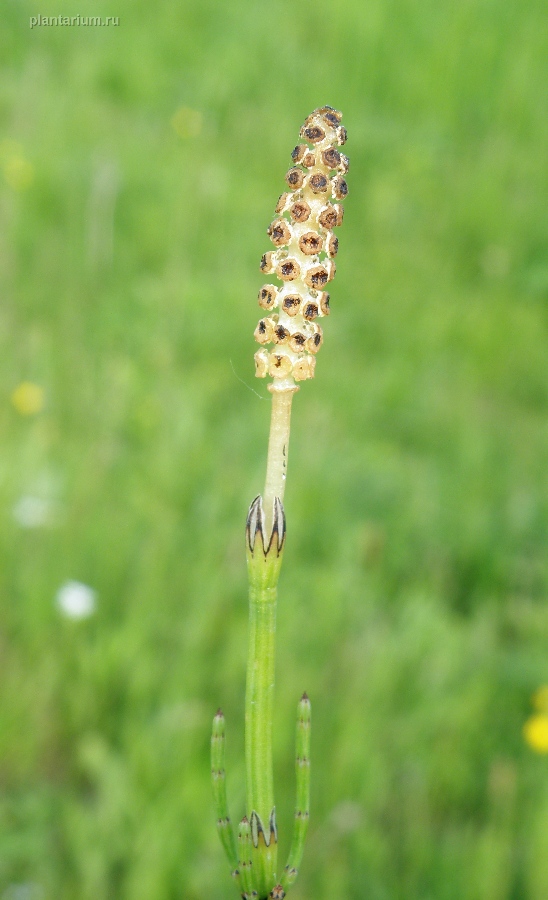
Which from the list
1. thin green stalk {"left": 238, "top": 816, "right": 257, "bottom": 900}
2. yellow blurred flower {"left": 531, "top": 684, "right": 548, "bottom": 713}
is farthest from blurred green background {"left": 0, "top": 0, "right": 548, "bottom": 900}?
thin green stalk {"left": 238, "top": 816, "right": 257, "bottom": 900}

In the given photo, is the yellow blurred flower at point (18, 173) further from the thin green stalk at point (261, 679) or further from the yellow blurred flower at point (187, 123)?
the thin green stalk at point (261, 679)

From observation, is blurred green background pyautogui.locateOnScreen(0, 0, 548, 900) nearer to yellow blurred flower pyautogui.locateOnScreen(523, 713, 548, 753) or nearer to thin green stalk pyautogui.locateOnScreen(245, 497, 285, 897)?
yellow blurred flower pyautogui.locateOnScreen(523, 713, 548, 753)

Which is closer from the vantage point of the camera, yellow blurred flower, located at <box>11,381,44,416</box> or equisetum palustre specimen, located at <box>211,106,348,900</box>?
equisetum palustre specimen, located at <box>211,106,348,900</box>

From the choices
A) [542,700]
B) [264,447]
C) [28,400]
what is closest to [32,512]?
[28,400]

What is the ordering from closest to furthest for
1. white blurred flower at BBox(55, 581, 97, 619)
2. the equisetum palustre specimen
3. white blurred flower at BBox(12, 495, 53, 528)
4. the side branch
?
the equisetum palustre specimen, the side branch, white blurred flower at BBox(55, 581, 97, 619), white blurred flower at BBox(12, 495, 53, 528)

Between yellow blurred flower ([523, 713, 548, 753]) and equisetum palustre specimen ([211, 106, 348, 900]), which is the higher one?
equisetum palustre specimen ([211, 106, 348, 900])

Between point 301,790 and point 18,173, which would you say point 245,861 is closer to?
point 301,790

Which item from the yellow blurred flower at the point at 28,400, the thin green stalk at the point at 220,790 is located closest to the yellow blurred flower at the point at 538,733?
the thin green stalk at the point at 220,790
